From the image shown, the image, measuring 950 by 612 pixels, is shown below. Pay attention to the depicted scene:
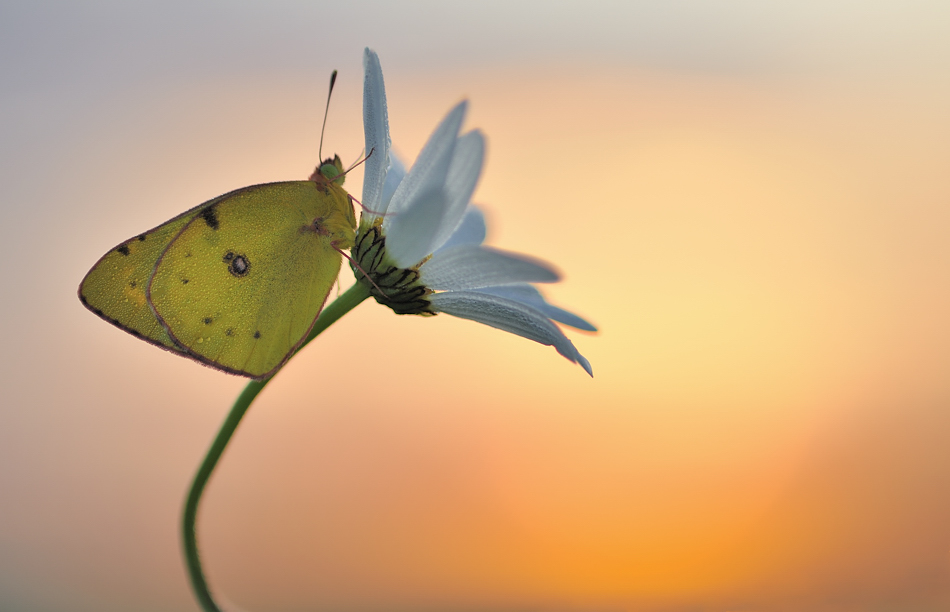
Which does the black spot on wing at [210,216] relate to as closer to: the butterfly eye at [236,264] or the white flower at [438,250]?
the butterfly eye at [236,264]

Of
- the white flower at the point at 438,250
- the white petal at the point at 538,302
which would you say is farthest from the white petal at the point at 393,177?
the white petal at the point at 538,302

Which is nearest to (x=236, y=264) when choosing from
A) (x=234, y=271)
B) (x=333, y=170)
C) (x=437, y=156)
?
(x=234, y=271)

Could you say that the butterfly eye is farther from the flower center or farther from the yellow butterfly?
the flower center

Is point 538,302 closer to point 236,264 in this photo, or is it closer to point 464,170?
point 464,170

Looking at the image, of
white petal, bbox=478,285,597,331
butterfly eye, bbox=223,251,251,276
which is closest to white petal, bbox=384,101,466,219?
white petal, bbox=478,285,597,331

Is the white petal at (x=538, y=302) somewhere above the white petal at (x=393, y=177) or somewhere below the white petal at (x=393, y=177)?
below
